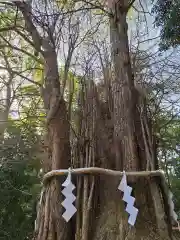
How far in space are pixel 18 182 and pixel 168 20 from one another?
2691 millimetres

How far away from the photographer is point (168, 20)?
3.08m

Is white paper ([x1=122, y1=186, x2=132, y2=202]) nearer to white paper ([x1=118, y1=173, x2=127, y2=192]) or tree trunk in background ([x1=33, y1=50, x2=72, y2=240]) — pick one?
white paper ([x1=118, y1=173, x2=127, y2=192])

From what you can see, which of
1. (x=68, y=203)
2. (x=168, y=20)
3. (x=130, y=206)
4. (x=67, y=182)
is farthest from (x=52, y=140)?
(x=168, y=20)

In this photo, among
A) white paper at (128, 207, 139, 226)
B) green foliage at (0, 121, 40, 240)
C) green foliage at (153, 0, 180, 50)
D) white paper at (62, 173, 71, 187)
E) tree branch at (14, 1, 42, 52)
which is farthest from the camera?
green foliage at (0, 121, 40, 240)

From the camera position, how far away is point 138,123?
2.71 metres

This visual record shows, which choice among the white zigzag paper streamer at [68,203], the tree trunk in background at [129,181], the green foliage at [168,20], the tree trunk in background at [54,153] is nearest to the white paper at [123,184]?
the tree trunk in background at [129,181]

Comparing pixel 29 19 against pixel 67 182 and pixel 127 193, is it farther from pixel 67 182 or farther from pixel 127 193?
pixel 127 193

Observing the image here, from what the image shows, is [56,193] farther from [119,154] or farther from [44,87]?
[44,87]

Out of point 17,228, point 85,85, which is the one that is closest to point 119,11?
point 85,85

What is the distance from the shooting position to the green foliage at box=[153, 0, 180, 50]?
3012 mm

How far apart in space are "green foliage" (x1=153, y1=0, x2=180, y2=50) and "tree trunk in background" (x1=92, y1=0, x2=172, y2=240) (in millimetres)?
505

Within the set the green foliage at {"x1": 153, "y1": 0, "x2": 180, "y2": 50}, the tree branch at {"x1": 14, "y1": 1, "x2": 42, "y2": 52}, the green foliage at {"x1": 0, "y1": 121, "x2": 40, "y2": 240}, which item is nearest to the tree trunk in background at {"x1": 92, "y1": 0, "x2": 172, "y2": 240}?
the green foliage at {"x1": 153, "y1": 0, "x2": 180, "y2": 50}

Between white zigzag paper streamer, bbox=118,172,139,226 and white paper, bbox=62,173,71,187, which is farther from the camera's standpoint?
white paper, bbox=62,173,71,187

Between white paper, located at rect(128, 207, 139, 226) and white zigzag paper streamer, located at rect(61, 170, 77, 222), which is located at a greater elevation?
white zigzag paper streamer, located at rect(61, 170, 77, 222)
